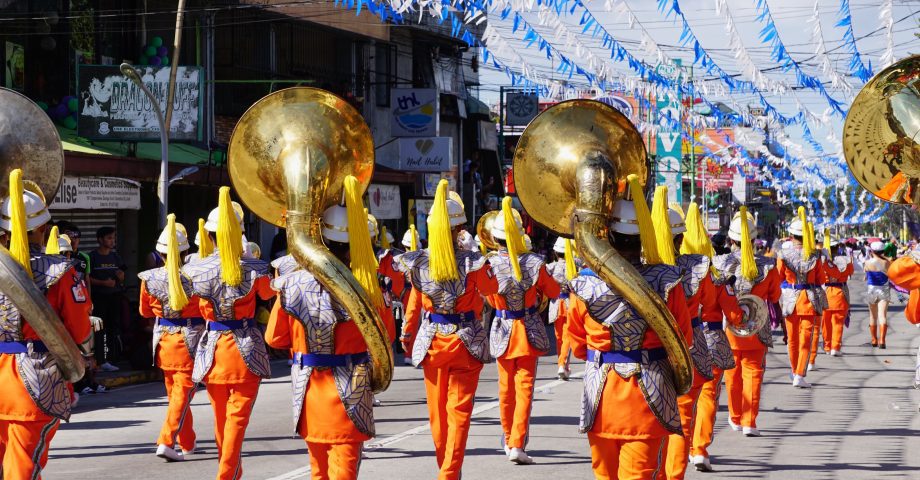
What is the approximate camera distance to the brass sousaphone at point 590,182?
614 cm

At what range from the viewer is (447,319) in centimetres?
872

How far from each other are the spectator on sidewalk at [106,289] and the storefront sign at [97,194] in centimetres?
228

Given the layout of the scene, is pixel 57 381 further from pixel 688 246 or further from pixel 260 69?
pixel 260 69

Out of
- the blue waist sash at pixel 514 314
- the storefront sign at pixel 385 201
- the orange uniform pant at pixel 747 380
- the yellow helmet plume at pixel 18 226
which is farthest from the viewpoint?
the storefront sign at pixel 385 201

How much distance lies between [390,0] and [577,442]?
383 centimetres

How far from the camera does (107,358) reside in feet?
53.8

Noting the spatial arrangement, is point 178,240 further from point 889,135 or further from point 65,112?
point 65,112

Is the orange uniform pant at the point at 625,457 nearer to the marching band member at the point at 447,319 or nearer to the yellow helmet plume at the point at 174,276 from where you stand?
the marching band member at the point at 447,319

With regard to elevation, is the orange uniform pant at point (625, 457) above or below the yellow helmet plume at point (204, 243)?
below

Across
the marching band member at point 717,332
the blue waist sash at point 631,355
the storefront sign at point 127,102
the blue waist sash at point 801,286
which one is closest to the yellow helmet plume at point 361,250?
the blue waist sash at point 631,355

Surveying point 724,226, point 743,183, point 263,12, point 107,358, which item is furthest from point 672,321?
point 724,226

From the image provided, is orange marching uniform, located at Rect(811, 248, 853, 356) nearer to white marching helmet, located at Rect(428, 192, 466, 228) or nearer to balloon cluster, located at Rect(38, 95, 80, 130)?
white marching helmet, located at Rect(428, 192, 466, 228)

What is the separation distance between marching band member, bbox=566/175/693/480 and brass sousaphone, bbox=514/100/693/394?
11 cm

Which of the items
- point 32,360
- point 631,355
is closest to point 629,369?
point 631,355
